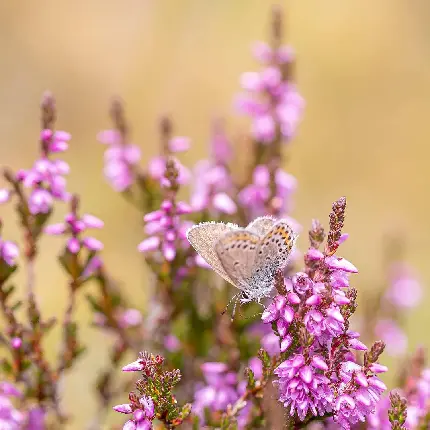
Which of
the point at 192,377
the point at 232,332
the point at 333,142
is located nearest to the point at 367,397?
the point at 232,332

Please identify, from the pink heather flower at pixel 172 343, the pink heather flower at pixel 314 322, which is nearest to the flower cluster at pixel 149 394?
the pink heather flower at pixel 314 322

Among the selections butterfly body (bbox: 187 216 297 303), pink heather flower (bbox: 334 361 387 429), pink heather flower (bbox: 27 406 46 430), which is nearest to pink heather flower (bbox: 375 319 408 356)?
butterfly body (bbox: 187 216 297 303)

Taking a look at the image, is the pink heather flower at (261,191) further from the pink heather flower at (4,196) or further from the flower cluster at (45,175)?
the pink heather flower at (4,196)

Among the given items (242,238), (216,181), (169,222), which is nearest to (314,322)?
(242,238)

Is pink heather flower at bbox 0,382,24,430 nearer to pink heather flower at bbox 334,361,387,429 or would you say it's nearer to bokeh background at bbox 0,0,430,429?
pink heather flower at bbox 334,361,387,429

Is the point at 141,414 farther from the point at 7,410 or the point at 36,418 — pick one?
the point at 36,418
